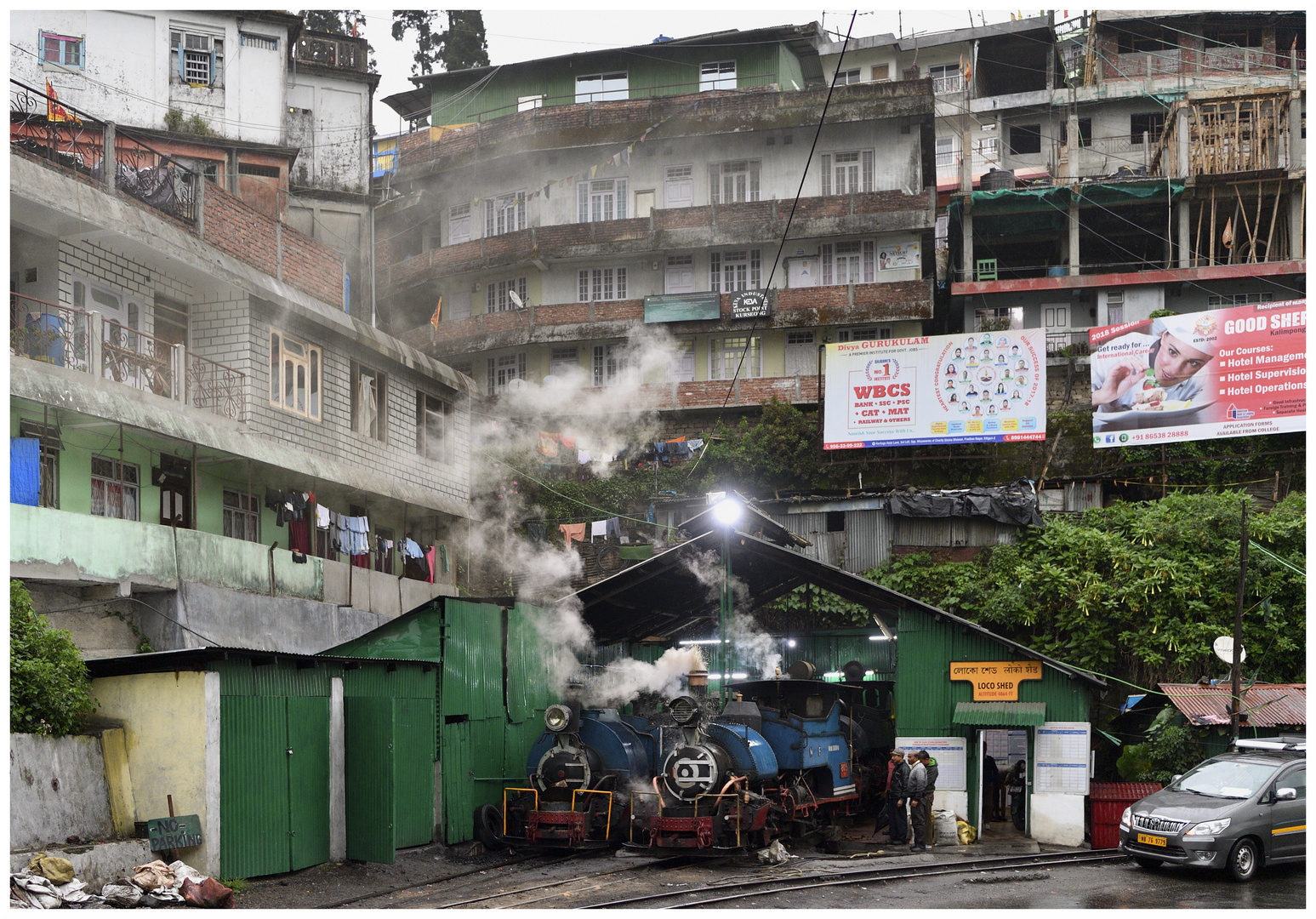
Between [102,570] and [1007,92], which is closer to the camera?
[102,570]

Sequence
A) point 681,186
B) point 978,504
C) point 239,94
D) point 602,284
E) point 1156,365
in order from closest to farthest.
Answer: point 978,504 < point 1156,365 < point 239,94 < point 602,284 < point 681,186

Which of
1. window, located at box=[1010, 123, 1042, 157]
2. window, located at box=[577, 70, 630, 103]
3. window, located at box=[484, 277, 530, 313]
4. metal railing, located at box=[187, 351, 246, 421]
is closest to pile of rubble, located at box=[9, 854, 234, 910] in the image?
metal railing, located at box=[187, 351, 246, 421]

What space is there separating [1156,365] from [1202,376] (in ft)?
3.66

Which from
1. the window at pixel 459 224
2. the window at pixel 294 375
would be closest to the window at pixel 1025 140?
the window at pixel 459 224

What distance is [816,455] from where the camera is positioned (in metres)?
34.4

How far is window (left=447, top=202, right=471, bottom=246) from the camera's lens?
43281 millimetres

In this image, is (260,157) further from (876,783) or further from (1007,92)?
(1007,92)

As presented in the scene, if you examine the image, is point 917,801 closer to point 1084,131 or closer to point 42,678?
point 42,678

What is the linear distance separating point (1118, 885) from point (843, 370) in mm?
19947

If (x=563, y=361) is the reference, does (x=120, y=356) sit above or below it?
below

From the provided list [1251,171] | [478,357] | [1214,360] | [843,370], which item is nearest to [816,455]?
[843,370]

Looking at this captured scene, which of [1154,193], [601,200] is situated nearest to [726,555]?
[601,200]

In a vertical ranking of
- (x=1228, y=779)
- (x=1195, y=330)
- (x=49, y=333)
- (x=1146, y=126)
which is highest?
(x=1146, y=126)

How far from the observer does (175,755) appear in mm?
13555
